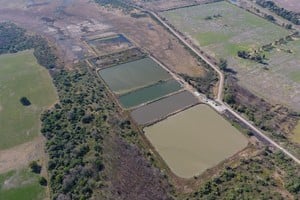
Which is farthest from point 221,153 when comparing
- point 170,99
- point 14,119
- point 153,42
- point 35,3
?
point 35,3

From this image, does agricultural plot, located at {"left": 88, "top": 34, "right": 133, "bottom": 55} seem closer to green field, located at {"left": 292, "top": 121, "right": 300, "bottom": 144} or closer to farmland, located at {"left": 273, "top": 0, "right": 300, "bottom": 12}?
green field, located at {"left": 292, "top": 121, "right": 300, "bottom": 144}

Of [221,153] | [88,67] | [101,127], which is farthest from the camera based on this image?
[88,67]

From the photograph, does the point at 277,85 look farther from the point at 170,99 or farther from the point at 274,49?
the point at 170,99

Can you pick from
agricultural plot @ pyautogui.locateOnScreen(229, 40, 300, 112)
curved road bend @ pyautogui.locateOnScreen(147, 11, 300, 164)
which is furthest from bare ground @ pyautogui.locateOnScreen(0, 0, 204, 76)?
agricultural plot @ pyautogui.locateOnScreen(229, 40, 300, 112)

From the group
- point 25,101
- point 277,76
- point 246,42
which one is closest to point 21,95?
point 25,101

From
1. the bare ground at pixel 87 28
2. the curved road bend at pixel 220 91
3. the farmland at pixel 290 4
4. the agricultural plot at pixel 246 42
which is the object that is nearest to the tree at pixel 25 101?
the bare ground at pixel 87 28

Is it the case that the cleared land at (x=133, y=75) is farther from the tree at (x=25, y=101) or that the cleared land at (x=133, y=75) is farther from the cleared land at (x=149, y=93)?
the tree at (x=25, y=101)

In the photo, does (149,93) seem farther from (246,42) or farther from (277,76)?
(246,42)
